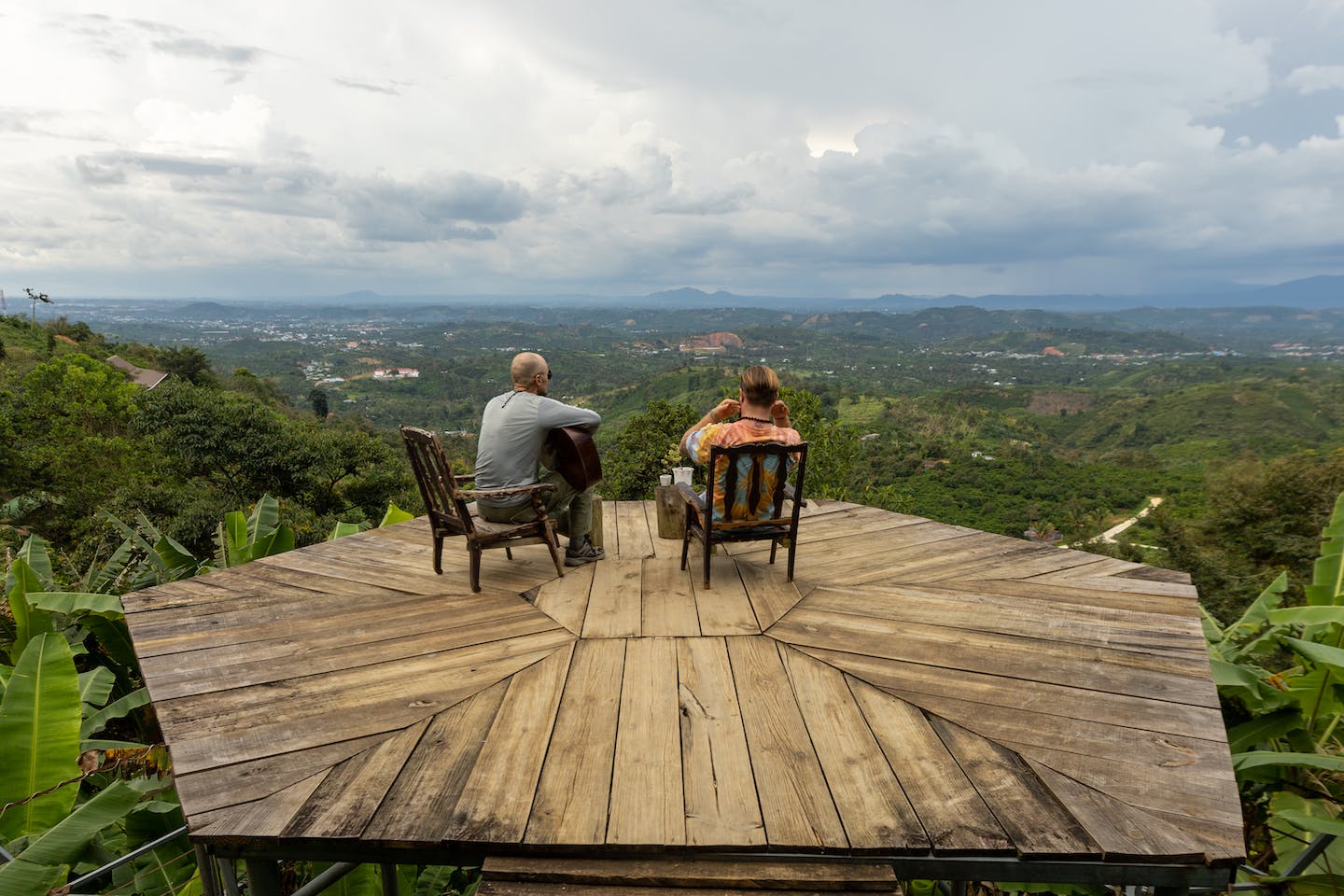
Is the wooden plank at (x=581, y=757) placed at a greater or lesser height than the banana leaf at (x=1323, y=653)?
lesser

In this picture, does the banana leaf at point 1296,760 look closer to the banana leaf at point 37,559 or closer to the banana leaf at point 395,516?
the banana leaf at point 395,516

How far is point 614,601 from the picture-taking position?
11.9ft

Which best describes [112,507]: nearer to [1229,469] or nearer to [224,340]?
[1229,469]

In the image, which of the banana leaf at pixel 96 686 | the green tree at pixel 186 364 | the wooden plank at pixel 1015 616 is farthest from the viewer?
the green tree at pixel 186 364

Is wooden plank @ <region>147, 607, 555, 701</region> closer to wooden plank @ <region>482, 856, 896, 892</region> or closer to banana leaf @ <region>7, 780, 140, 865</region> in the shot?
banana leaf @ <region>7, 780, 140, 865</region>

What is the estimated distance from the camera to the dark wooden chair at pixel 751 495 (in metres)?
3.52

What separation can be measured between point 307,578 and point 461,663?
Answer: 66.4 inches

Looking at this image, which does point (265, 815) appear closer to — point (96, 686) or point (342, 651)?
point (342, 651)

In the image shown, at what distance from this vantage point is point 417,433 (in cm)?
370

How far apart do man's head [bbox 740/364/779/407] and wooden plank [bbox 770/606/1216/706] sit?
1334mm

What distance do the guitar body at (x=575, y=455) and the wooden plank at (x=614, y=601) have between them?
0.57 m

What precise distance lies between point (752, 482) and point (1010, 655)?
155cm

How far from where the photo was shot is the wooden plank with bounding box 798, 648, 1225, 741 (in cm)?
244

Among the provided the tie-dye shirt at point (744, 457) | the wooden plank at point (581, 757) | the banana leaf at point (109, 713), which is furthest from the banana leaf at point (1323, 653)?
the banana leaf at point (109, 713)
